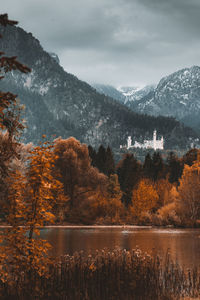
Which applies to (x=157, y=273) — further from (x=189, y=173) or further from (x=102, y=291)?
(x=189, y=173)

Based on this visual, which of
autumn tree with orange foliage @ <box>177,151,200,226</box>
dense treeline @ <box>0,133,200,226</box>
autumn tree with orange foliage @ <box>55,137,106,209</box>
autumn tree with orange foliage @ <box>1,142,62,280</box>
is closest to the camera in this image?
autumn tree with orange foliage @ <box>1,142,62,280</box>

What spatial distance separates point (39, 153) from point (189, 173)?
57779 millimetres

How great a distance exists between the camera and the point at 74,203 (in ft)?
249

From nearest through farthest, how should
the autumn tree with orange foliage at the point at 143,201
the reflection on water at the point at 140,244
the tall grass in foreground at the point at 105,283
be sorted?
the tall grass in foreground at the point at 105,283 → the reflection on water at the point at 140,244 → the autumn tree with orange foliage at the point at 143,201

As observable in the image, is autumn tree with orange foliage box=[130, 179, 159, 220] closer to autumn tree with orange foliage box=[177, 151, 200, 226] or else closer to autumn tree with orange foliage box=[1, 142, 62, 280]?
autumn tree with orange foliage box=[177, 151, 200, 226]

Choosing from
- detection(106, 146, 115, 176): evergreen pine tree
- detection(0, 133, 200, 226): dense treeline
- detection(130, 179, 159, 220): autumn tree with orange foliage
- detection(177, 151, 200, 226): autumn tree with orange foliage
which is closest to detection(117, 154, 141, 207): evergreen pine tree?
detection(106, 146, 115, 176): evergreen pine tree

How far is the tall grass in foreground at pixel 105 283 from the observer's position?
11867 millimetres

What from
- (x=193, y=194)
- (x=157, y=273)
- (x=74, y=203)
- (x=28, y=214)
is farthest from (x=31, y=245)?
(x=74, y=203)

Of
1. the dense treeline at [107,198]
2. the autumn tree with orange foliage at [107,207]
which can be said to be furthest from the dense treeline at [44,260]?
the autumn tree with orange foliage at [107,207]

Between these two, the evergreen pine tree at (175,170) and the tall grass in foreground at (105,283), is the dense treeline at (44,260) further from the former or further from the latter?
the evergreen pine tree at (175,170)

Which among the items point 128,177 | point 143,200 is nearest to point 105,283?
point 143,200

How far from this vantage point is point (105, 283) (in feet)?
42.5

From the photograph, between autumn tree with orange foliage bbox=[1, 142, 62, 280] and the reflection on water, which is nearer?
autumn tree with orange foliage bbox=[1, 142, 62, 280]

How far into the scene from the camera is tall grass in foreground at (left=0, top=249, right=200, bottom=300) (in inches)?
467
